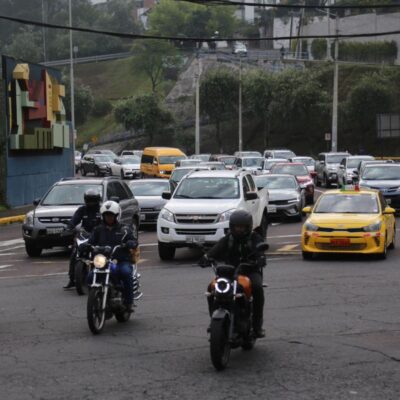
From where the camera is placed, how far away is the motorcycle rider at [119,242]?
12109mm

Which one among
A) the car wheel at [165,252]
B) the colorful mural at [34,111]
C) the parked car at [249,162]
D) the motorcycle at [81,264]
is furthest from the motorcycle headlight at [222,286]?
the parked car at [249,162]

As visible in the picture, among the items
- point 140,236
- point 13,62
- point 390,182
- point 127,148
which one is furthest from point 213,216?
point 127,148

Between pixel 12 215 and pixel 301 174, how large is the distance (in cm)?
1147

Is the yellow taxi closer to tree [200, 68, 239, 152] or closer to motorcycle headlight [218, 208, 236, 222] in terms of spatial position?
motorcycle headlight [218, 208, 236, 222]

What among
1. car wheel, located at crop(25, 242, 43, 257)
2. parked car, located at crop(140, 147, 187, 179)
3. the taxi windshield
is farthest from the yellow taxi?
parked car, located at crop(140, 147, 187, 179)

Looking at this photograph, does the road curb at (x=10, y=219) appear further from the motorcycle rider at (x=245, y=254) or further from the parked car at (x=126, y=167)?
the parked car at (x=126, y=167)

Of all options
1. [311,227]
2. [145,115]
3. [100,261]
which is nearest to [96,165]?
[145,115]

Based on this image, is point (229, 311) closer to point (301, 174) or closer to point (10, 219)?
point (10, 219)

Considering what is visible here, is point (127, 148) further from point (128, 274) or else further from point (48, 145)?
point (128, 274)

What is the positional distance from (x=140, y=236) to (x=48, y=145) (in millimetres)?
15504

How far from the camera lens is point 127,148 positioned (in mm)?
108438

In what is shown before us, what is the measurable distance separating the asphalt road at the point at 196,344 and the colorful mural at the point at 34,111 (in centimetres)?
2030

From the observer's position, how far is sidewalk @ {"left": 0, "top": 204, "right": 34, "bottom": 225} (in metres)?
32.9

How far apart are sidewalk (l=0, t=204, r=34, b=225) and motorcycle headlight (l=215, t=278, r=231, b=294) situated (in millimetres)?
24049
